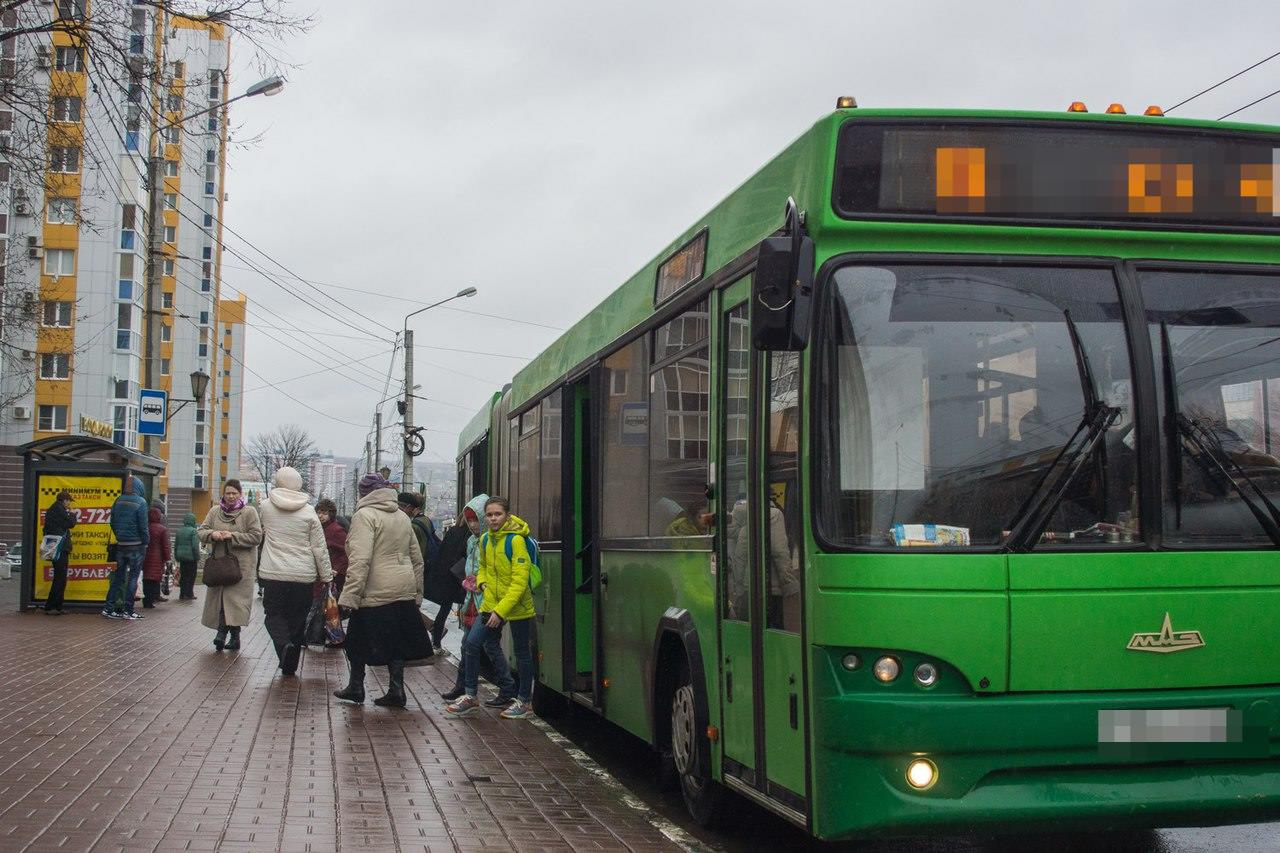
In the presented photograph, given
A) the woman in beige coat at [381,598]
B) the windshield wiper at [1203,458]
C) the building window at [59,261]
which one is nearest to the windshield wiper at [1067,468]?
the windshield wiper at [1203,458]

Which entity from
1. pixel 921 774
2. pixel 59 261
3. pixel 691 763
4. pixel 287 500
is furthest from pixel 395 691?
pixel 59 261

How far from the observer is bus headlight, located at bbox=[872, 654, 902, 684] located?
5602 mm

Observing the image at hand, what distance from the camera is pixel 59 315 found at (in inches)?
2406

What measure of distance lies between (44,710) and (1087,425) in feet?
26.9

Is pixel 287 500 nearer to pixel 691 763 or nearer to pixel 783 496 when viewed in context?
pixel 691 763

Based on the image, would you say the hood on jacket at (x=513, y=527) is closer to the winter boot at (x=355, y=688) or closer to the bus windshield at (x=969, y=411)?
the winter boot at (x=355, y=688)

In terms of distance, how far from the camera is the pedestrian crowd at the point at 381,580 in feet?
39.0

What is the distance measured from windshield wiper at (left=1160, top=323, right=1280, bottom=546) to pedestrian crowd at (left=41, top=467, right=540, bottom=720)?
6.45 meters

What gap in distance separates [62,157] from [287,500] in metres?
5.55

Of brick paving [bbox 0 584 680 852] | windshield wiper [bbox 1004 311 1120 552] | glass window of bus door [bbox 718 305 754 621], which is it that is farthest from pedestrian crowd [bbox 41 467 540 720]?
windshield wiper [bbox 1004 311 1120 552]

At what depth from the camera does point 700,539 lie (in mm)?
7395

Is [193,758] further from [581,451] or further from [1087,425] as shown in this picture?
[1087,425]

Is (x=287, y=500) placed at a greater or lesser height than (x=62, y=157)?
lesser

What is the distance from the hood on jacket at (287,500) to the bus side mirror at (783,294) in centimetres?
926
